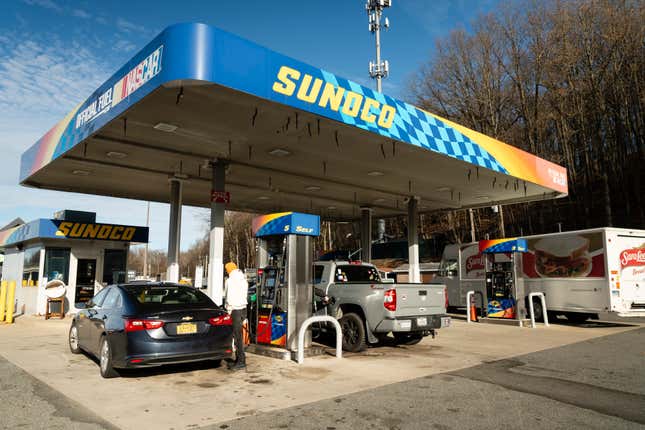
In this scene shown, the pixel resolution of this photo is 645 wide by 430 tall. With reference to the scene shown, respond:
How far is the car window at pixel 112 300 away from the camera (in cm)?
725

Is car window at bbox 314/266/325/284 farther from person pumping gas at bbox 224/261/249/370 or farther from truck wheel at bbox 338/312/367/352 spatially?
person pumping gas at bbox 224/261/249/370

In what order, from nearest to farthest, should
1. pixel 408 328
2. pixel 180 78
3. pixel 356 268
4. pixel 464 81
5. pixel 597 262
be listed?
1. pixel 180 78
2. pixel 408 328
3. pixel 356 268
4. pixel 597 262
5. pixel 464 81

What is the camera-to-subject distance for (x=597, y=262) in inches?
534

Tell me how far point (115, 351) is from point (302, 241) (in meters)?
3.77

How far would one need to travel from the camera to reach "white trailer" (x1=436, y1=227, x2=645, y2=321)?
13.3 meters

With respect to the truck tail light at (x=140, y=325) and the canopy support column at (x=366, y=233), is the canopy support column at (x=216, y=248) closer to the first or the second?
the truck tail light at (x=140, y=325)

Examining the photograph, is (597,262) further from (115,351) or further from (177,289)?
(115,351)

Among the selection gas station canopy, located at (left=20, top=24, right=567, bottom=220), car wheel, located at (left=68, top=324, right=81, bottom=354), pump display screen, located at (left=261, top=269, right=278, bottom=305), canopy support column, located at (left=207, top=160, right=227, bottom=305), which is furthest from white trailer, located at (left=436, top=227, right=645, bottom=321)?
car wheel, located at (left=68, top=324, right=81, bottom=354)

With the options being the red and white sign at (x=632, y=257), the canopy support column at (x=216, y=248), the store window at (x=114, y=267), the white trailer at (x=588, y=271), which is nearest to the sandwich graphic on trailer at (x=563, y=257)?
the white trailer at (x=588, y=271)

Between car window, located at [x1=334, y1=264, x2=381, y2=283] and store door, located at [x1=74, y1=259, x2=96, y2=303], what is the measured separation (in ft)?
36.0

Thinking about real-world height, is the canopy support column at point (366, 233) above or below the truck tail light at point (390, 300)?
above

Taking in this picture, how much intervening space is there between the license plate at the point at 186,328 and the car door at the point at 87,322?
6.51 feet

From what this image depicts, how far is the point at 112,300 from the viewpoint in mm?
7547

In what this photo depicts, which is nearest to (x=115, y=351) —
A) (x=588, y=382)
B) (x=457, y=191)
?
(x=588, y=382)
